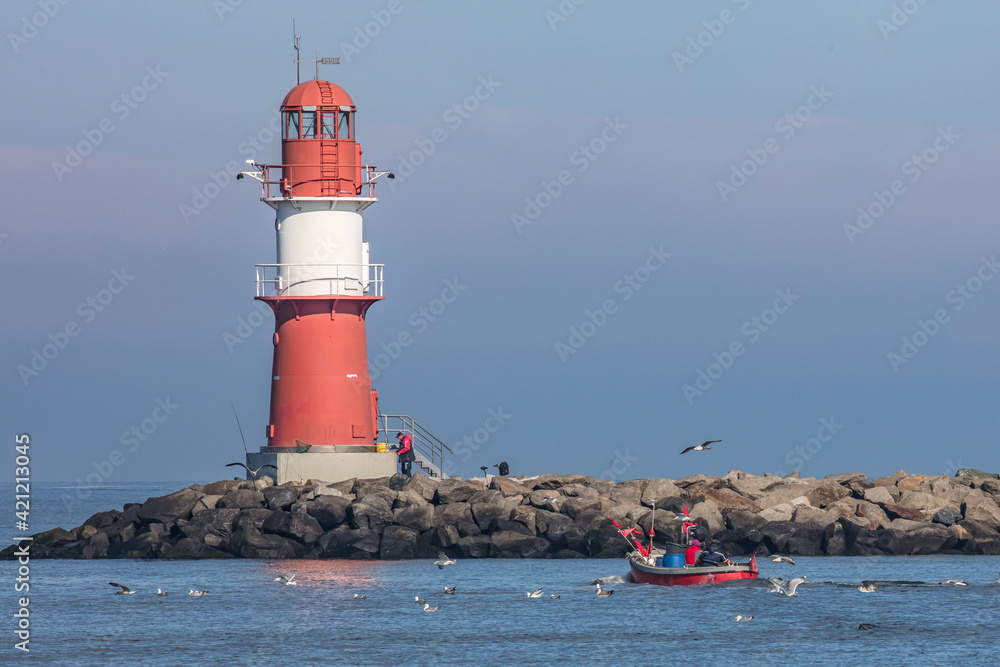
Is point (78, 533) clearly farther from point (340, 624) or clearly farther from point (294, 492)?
point (340, 624)

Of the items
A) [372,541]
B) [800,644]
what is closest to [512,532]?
[372,541]

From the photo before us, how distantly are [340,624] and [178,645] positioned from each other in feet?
11.7

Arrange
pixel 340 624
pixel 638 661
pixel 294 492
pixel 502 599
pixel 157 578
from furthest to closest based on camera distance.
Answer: pixel 294 492 → pixel 157 578 → pixel 502 599 → pixel 340 624 → pixel 638 661

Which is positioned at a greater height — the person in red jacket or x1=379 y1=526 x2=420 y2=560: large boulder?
the person in red jacket

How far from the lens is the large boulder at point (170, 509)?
4341 centimetres

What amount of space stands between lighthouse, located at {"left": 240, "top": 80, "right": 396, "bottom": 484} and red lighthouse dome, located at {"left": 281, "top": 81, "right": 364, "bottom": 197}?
26 millimetres

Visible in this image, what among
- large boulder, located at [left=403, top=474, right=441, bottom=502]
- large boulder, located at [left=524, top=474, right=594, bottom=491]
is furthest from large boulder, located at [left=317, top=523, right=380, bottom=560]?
large boulder, located at [left=524, top=474, right=594, bottom=491]

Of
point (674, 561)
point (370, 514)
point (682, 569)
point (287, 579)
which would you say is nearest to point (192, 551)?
point (370, 514)

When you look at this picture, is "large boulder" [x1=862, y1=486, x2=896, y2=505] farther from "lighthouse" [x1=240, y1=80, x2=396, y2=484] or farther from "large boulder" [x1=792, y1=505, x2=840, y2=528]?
"lighthouse" [x1=240, y1=80, x2=396, y2=484]

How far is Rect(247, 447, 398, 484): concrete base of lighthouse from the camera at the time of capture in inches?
1706

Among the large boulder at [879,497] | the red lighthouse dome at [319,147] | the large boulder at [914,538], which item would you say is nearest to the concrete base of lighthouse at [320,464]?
the red lighthouse dome at [319,147]

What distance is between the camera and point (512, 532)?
136 ft

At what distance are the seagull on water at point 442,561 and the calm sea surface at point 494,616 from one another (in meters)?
0.28

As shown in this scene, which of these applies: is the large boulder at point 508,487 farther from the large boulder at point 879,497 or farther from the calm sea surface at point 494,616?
the large boulder at point 879,497
